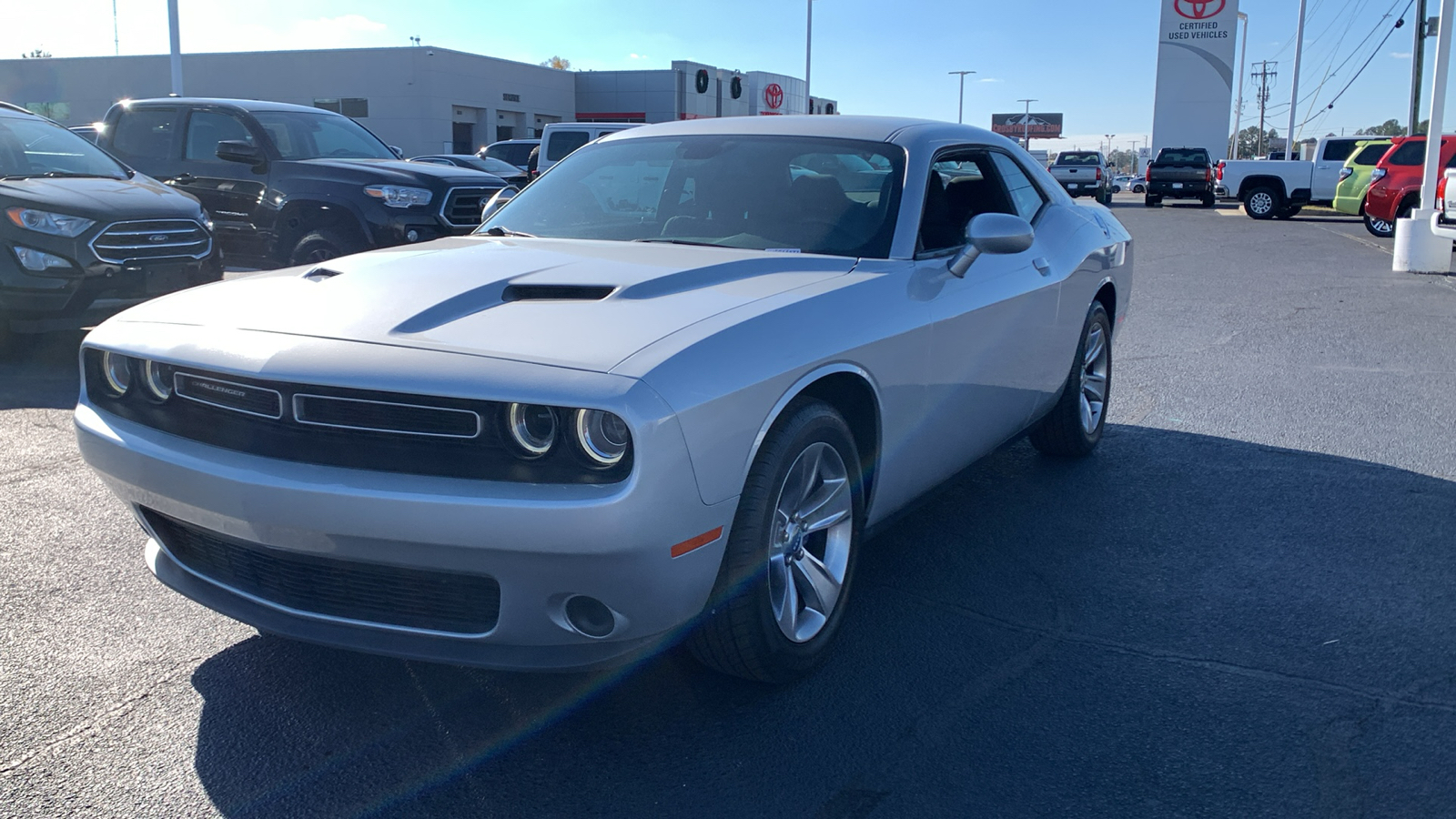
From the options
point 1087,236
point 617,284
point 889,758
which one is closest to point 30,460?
point 617,284

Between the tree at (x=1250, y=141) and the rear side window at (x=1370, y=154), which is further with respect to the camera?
the tree at (x=1250, y=141)

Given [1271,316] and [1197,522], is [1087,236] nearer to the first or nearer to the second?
[1197,522]

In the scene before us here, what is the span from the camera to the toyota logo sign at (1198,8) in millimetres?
37562

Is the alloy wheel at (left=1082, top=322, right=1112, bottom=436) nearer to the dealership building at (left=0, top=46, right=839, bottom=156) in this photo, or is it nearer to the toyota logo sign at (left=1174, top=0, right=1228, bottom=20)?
the dealership building at (left=0, top=46, right=839, bottom=156)

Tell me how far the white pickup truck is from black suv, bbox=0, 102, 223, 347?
23.9 m

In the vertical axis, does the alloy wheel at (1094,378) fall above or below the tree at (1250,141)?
below

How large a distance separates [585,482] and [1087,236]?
3409 millimetres

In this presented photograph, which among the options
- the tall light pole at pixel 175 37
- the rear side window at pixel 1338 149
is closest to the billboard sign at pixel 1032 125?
the rear side window at pixel 1338 149

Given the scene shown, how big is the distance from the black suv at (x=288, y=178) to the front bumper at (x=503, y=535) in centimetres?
692

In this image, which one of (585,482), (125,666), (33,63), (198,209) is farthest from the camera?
(33,63)

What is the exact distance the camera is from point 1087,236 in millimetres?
5070

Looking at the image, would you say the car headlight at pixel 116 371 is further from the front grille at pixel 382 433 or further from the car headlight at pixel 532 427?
the car headlight at pixel 532 427

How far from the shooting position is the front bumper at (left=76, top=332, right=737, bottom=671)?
2.32 metres

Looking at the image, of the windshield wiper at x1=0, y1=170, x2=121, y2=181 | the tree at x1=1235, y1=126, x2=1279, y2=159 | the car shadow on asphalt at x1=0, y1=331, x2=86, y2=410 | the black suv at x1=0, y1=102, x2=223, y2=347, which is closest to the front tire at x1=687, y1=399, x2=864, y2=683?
the car shadow on asphalt at x1=0, y1=331, x2=86, y2=410
